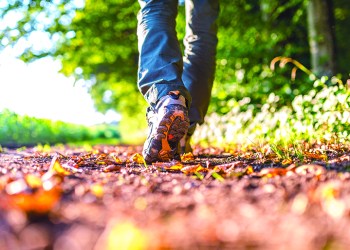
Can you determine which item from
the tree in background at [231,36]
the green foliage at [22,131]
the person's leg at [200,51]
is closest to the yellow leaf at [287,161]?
the person's leg at [200,51]

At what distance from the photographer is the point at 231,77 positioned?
6.99 meters

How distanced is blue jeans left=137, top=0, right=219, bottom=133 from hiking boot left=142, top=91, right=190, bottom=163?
0.21 ft

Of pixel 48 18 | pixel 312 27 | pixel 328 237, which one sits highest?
pixel 48 18

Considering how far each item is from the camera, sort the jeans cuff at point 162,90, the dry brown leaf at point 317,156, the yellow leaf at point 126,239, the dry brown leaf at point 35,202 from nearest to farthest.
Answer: the yellow leaf at point 126,239 → the dry brown leaf at point 35,202 → the dry brown leaf at point 317,156 → the jeans cuff at point 162,90

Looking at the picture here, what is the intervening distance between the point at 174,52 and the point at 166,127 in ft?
1.54

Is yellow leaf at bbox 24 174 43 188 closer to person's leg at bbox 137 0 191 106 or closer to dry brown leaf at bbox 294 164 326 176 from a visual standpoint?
dry brown leaf at bbox 294 164 326 176

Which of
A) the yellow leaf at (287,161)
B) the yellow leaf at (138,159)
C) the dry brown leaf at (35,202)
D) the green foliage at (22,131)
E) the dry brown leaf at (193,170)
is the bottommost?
the green foliage at (22,131)

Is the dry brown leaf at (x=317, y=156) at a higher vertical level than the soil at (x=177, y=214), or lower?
lower

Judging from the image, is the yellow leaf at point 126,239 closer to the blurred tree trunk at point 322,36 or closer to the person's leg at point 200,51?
the person's leg at point 200,51

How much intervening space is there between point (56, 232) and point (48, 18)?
24.9 ft

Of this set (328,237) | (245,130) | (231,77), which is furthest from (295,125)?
(231,77)

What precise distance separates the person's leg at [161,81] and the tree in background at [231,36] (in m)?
2.60

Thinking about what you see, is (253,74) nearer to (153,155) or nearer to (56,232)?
(153,155)

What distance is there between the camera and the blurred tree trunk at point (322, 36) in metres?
5.09
